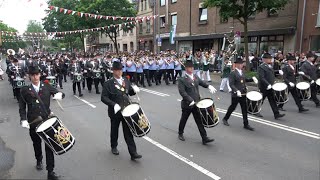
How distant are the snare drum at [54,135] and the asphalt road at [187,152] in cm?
60

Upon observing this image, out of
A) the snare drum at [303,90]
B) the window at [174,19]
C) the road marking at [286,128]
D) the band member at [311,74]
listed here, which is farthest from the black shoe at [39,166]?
the window at [174,19]

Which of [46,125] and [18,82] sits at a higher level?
[46,125]

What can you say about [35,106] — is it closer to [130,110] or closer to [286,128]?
[130,110]

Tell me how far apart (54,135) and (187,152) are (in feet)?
8.88

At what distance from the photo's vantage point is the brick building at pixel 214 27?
21.5 meters

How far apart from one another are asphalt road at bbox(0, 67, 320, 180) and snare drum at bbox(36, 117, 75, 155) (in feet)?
1.95

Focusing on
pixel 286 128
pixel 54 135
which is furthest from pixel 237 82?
pixel 54 135

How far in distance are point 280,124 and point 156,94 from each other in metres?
6.89

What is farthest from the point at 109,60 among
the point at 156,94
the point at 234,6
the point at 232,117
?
the point at 232,117

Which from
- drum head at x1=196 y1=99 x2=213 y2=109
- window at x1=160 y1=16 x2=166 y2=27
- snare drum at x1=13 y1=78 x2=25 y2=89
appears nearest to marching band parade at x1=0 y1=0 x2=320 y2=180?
drum head at x1=196 y1=99 x2=213 y2=109

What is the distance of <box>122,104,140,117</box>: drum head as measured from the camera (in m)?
5.82

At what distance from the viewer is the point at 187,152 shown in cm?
635

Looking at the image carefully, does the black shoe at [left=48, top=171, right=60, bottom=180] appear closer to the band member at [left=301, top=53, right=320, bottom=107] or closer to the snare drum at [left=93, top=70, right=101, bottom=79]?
the band member at [left=301, top=53, right=320, bottom=107]

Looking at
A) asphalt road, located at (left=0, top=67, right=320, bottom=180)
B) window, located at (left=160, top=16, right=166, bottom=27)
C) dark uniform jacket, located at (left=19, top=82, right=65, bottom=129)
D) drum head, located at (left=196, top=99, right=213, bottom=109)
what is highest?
window, located at (left=160, top=16, right=166, bottom=27)
